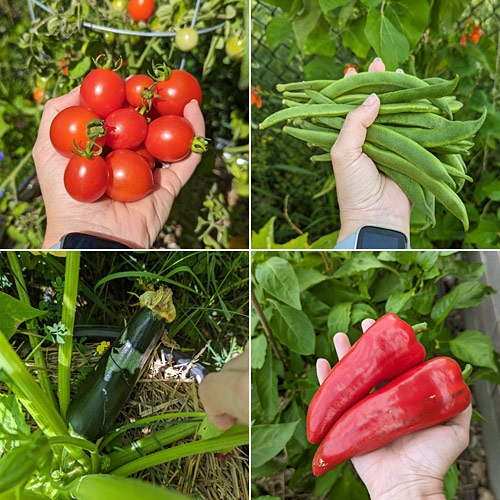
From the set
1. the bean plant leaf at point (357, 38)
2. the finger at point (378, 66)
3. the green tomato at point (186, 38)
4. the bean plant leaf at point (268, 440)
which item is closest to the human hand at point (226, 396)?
the bean plant leaf at point (268, 440)

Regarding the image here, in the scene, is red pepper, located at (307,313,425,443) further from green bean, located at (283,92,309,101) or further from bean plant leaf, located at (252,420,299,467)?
green bean, located at (283,92,309,101)

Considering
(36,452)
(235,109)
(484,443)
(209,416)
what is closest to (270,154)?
(235,109)

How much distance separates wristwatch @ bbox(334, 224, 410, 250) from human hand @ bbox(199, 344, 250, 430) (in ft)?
1.39

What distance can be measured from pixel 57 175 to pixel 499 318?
1271 mm

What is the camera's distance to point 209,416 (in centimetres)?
94

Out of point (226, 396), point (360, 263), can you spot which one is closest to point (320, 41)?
point (360, 263)

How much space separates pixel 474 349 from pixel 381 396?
0.37 metres

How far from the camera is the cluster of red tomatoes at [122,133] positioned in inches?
41.3

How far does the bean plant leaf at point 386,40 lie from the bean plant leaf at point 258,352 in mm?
707

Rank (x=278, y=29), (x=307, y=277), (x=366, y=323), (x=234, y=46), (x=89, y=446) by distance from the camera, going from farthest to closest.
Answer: (x=234, y=46), (x=278, y=29), (x=307, y=277), (x=366, y=323), (x=89, y=446)

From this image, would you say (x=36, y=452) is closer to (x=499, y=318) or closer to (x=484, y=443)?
(x=499, y=318)

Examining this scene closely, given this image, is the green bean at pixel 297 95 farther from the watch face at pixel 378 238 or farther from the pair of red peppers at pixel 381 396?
the pair of red peppers at pixel 381 396

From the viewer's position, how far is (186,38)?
1.42 metres

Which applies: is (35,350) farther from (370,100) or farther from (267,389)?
(370,100)
